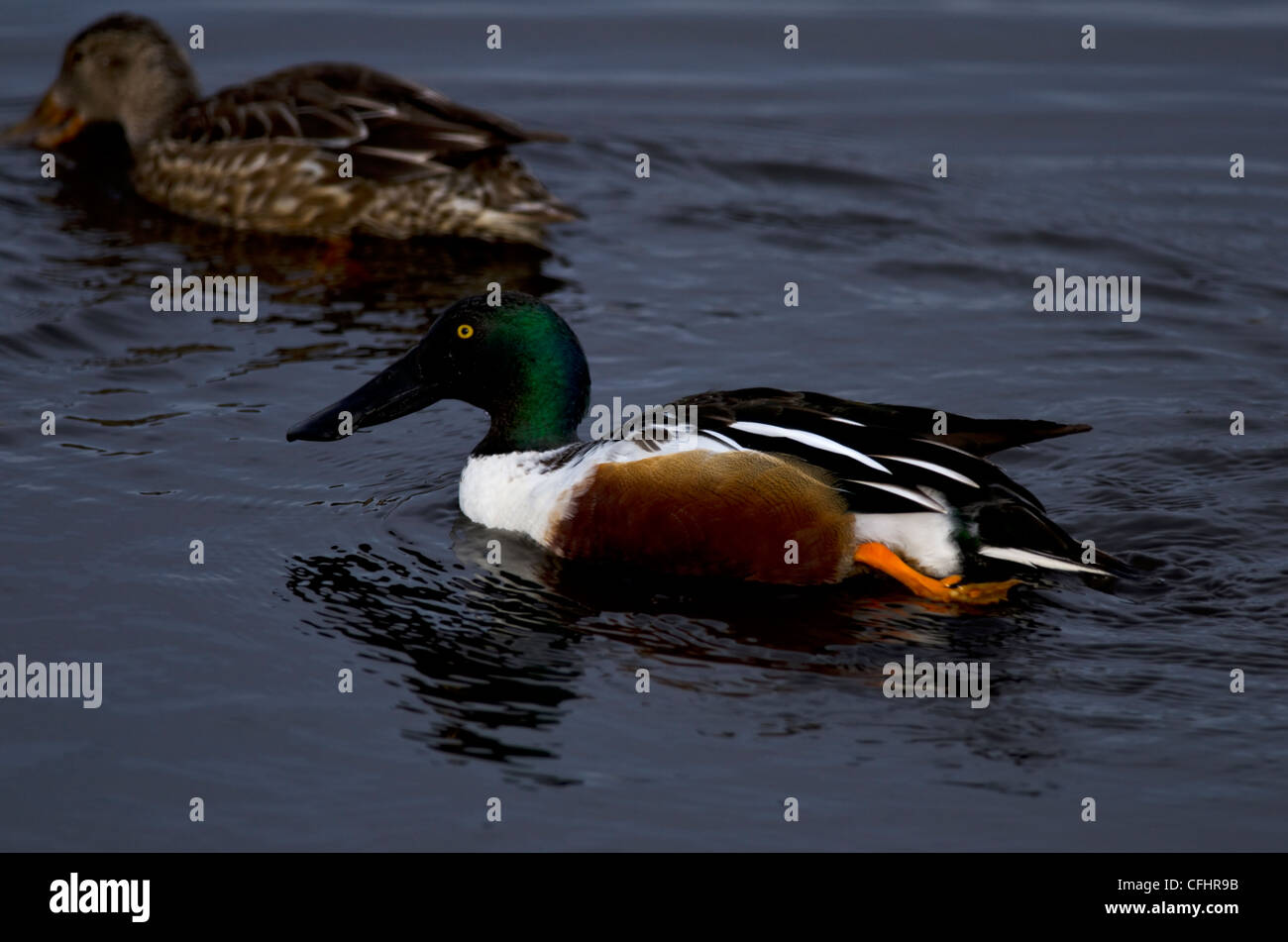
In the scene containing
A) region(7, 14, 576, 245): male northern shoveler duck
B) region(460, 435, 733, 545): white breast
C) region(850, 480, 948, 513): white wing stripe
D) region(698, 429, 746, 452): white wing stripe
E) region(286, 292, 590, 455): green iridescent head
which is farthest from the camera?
region(7, 14, 576, 245): male northern shoveler duck

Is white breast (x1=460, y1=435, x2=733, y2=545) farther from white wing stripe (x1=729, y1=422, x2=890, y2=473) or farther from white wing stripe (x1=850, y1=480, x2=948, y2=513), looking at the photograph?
white wing stripe (x1=850, y1=480, x2=948, y2=513)

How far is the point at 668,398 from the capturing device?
920 centimetres

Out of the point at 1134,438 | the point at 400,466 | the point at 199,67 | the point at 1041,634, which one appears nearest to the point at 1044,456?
the point at 1134,438

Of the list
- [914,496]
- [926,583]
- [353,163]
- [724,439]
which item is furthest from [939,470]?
[353,163]

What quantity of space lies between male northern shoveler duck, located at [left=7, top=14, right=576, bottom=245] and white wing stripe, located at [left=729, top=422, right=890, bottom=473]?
186 inches

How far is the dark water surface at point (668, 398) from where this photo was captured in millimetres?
5789

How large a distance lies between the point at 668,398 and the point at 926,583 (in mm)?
2518

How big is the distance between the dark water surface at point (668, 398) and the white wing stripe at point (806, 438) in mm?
557

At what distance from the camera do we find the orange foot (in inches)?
277

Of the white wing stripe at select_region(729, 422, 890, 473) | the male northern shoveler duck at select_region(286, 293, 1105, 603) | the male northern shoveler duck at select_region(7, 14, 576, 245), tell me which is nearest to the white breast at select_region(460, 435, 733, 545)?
the male northern shoveler duck at select_region(286, 293, 1105, 603)

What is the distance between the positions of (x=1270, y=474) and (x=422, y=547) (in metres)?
3.84

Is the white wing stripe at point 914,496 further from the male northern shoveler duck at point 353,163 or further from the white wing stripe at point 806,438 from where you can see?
the male northern shoveler duck at point 353,163

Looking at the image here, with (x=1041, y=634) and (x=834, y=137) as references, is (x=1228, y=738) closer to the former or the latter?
(x=1041, y=634)

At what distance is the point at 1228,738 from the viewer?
6004 mm
